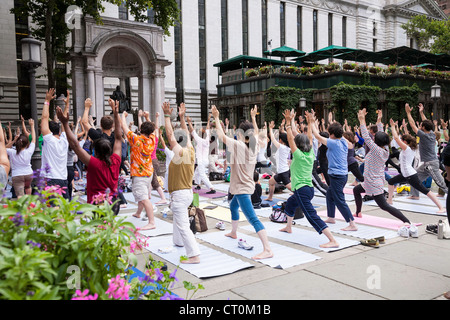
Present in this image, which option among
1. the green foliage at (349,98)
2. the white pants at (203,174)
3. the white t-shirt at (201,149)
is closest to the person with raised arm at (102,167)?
the white t-shirt at (201,149)

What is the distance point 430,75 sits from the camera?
119ft

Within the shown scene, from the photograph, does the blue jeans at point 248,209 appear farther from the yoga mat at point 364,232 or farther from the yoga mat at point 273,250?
the yoga mat at point 364,232

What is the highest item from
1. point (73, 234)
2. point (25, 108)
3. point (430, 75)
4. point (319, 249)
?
point (430, 75)

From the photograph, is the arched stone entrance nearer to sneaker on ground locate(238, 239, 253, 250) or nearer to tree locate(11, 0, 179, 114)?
tree locate(11, 0, 179, 114)

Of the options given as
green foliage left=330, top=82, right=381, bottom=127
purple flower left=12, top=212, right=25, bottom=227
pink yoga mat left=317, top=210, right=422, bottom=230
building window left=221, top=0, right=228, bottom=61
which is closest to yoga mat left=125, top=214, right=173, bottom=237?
pink yoga mat left=317, top=210, right=422, bottom=230

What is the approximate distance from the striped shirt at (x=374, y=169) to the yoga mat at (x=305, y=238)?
1341 millimetres

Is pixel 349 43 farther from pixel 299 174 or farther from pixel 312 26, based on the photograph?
pixel 299 174

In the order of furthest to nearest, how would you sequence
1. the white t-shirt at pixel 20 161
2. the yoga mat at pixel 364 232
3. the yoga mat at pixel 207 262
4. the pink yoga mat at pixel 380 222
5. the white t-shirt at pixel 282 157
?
1. the white t-shirt at pixel 282 157
2. the white t-shirt at pixel 20 161
3. the pink yoga mat at pixel 380 222
4. the yoga mat at pixel 364 232
5. the yoga mat at pixel 207 262

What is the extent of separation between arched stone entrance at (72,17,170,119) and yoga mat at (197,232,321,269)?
60.3ft

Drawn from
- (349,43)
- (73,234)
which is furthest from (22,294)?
(349,43)

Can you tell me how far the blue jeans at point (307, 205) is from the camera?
6188 mm

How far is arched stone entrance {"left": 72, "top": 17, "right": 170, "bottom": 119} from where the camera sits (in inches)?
904

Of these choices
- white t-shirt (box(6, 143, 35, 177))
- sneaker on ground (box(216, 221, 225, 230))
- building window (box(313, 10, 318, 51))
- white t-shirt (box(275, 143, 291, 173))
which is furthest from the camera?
building window (box(313, 10, 318, 51))
